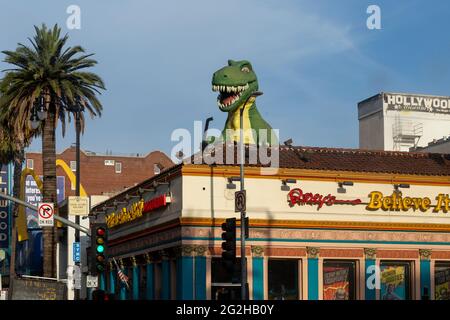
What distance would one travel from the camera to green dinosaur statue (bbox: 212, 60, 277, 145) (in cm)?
4931

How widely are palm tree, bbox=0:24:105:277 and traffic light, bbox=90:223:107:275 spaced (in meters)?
17.7

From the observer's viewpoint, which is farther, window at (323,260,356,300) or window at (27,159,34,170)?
window at (27,159,34,170)

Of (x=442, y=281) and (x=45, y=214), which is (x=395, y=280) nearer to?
(x=442, y=281)

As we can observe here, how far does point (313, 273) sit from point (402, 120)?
43.5m

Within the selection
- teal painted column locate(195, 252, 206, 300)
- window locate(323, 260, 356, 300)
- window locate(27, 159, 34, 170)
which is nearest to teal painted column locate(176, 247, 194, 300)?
teal painted column locate(195, 252, 206, 300)

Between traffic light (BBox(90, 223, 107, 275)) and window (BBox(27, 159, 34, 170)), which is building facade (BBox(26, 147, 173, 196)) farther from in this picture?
traffic light (BBox(90, 223, 107, 275))

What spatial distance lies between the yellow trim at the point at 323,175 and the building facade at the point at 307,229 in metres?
0.05

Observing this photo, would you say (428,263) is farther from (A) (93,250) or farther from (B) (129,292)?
(A) (93,250)

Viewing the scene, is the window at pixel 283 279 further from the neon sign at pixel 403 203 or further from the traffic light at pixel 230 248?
the traffic light at pixel 230 248

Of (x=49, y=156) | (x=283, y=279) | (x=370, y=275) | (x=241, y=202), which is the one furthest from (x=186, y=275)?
(x=49, y=156)

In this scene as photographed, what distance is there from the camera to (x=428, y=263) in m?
46.1

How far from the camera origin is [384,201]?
151 feet
